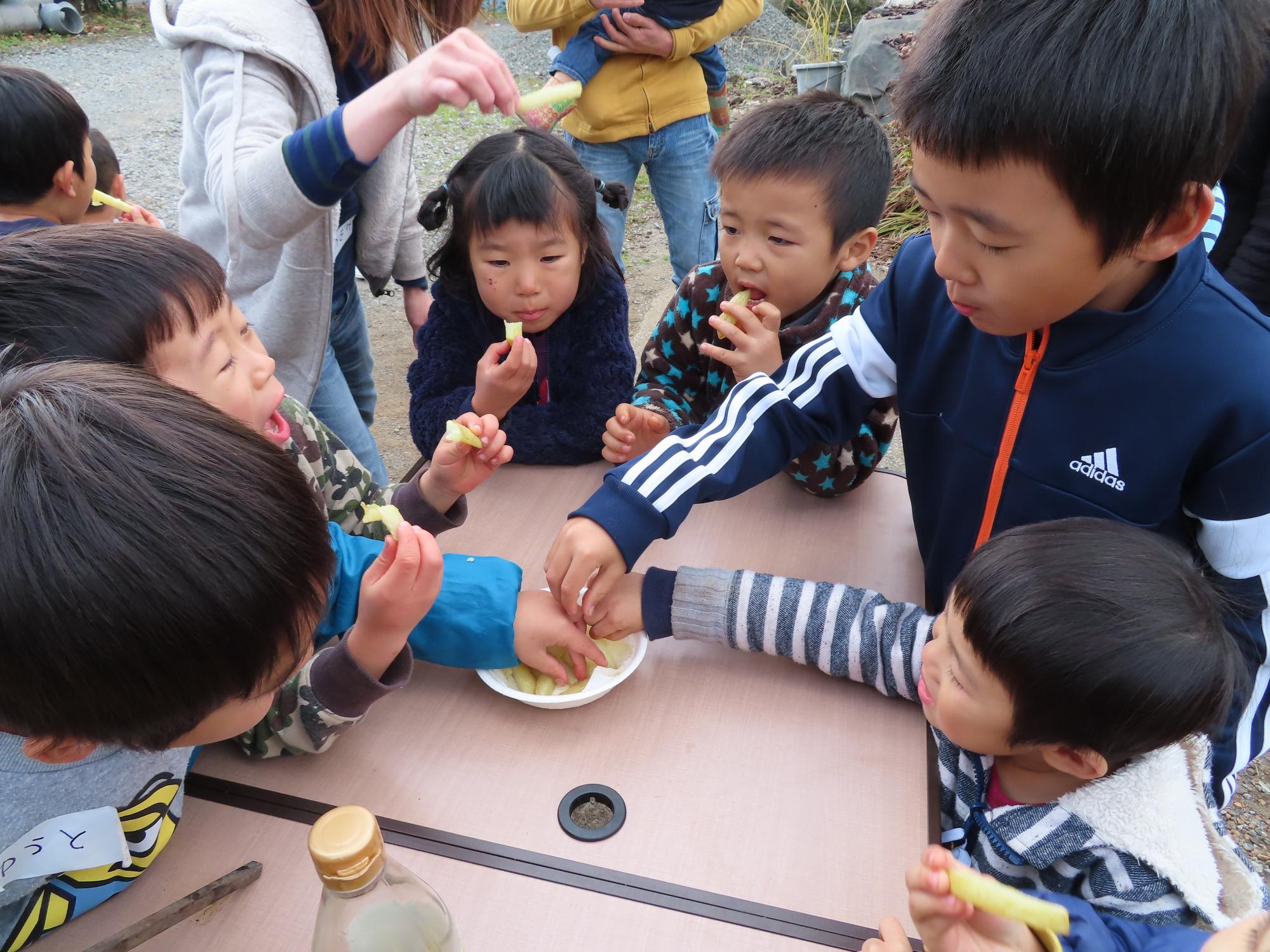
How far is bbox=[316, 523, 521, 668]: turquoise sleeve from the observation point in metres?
1.20

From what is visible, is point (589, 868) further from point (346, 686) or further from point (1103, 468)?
point (1103, 468)

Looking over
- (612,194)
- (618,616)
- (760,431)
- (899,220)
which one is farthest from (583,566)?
(899,220)

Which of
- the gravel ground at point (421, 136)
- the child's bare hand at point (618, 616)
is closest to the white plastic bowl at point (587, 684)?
the child's bare hand at point (618, 616)

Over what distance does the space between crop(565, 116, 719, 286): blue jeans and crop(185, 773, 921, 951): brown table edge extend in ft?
7.54

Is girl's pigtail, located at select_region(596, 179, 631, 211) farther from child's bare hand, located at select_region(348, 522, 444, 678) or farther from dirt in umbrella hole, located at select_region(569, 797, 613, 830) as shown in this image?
dirt in umbrella hole, located at select_region(569, 797, 613, 830)

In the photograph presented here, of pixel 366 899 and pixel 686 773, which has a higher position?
pixel 366 899

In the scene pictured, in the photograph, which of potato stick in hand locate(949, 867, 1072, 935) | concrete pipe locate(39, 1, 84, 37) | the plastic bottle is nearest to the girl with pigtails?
Answer: the plastic bottle

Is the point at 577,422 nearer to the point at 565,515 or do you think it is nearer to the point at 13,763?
the point at 565,515

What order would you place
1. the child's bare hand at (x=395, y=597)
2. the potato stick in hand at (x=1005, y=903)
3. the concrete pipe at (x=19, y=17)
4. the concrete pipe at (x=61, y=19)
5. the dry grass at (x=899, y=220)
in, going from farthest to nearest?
1. the concrete pipe at (x=61, y=19)
2. the concrete pipe at (x=19, y=17)
3. the dry grass at (x=899, y=220)
4. the child's bare hand at (x=395, y=597)
5. the potato stick in hand at (x=1005, y=903)

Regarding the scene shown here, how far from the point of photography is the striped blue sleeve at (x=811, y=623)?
1.17 m

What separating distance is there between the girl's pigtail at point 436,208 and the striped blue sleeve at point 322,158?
33 centimetres

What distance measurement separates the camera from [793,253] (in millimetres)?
1723

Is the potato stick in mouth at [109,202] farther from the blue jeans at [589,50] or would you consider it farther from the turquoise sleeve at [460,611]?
the blue jeans at [589,50]

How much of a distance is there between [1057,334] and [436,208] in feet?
3.94
